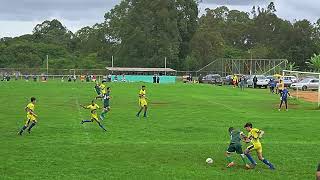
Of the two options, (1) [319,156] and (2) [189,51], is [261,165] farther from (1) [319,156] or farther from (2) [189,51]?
(2) [189,51]

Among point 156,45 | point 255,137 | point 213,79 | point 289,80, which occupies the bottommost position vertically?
point 255,137

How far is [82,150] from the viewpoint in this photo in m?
19.5

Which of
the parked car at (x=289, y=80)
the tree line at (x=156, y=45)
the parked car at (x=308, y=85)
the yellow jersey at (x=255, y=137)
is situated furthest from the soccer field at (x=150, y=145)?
the tree line at (x=156, y=45)

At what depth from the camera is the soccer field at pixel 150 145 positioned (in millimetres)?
15891

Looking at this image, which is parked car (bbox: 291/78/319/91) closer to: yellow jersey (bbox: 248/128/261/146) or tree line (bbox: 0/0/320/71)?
tree line (bbox: 0/0/320/71)

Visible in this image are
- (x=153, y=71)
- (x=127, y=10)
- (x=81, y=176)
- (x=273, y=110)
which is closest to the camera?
(x=81, y=176)

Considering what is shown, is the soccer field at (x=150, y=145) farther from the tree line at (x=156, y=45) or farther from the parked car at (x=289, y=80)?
the tree line at (x=156, y=45)

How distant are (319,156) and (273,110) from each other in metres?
19.0

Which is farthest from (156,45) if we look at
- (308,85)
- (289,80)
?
(308,85)

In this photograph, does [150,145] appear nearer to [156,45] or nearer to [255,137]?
[255,137]

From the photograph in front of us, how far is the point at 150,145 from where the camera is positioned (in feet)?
68.5

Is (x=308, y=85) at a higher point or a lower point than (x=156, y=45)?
lower

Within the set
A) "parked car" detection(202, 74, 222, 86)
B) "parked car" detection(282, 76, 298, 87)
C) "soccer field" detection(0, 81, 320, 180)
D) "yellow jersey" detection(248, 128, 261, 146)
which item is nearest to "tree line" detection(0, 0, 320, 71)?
"parked car" detection(202, 74, 222, 86)

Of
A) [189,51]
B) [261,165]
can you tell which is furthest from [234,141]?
[189,51]
